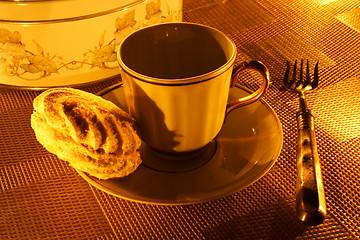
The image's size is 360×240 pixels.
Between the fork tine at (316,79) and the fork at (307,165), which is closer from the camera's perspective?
the fork at (307,165)

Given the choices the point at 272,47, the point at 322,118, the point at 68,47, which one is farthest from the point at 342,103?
the point at 68,47

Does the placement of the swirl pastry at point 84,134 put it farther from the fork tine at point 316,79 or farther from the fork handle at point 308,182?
the fork tine at point 316,79

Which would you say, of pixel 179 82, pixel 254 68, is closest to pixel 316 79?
pixel 254 68

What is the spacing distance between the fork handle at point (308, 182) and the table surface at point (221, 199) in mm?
27

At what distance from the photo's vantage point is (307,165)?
40cm

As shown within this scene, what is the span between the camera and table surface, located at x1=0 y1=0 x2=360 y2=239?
0.38 meters

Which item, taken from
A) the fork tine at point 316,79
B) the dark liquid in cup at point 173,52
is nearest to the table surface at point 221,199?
the fork tine at point 316,79

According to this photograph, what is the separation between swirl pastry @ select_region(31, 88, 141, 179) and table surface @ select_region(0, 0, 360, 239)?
0.21ft

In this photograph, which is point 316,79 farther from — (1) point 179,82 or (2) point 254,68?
(1) point 179,82

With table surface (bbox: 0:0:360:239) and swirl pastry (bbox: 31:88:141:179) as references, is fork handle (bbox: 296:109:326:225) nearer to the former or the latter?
table surface (bbox: 0:0:360:239)

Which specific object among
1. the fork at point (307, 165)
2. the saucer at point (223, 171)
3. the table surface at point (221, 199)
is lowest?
the table surface at point (221, 199)

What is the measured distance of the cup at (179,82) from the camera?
0.36m

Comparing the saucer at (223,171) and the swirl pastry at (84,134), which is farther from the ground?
the swirl pastry at (84,134)

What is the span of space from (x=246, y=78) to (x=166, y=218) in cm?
28
